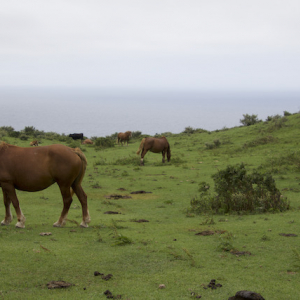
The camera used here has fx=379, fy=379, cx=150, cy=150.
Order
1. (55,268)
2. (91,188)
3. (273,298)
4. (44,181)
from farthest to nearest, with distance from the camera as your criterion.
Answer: (91,188), (44,181), (55,268), (273,298)

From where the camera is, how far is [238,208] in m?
11.4

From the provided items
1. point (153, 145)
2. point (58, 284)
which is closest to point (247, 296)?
point (58, 284)

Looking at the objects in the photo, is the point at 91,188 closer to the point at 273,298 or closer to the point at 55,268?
the point at 55,268

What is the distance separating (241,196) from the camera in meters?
11.4

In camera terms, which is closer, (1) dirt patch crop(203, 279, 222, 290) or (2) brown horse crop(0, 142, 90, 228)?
(1) dirt patch crop(203, 279, 222, 290)

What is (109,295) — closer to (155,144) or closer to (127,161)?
(127,161)

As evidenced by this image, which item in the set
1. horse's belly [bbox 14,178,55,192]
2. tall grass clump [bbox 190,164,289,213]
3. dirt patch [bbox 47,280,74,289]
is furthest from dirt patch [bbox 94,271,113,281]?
tall grass clump [bbox 190,164,289,213]

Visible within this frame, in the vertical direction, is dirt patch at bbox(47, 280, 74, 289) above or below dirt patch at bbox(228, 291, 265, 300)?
below

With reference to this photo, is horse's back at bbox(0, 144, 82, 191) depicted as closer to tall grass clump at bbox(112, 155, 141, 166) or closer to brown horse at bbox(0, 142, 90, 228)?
brown horse at bbox(0, 142, 90, 228)

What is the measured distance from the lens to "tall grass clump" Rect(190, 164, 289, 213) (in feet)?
36.8

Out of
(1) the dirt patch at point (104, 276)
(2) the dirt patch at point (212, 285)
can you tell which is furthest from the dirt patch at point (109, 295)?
(2) the dirt patch at point (212, 285)

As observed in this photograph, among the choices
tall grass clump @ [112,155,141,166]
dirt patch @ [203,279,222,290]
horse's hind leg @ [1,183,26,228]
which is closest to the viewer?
dirt patch @ [203,279,222,290]

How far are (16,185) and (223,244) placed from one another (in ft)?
17.3

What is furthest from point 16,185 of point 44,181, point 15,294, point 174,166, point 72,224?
point 174,166
